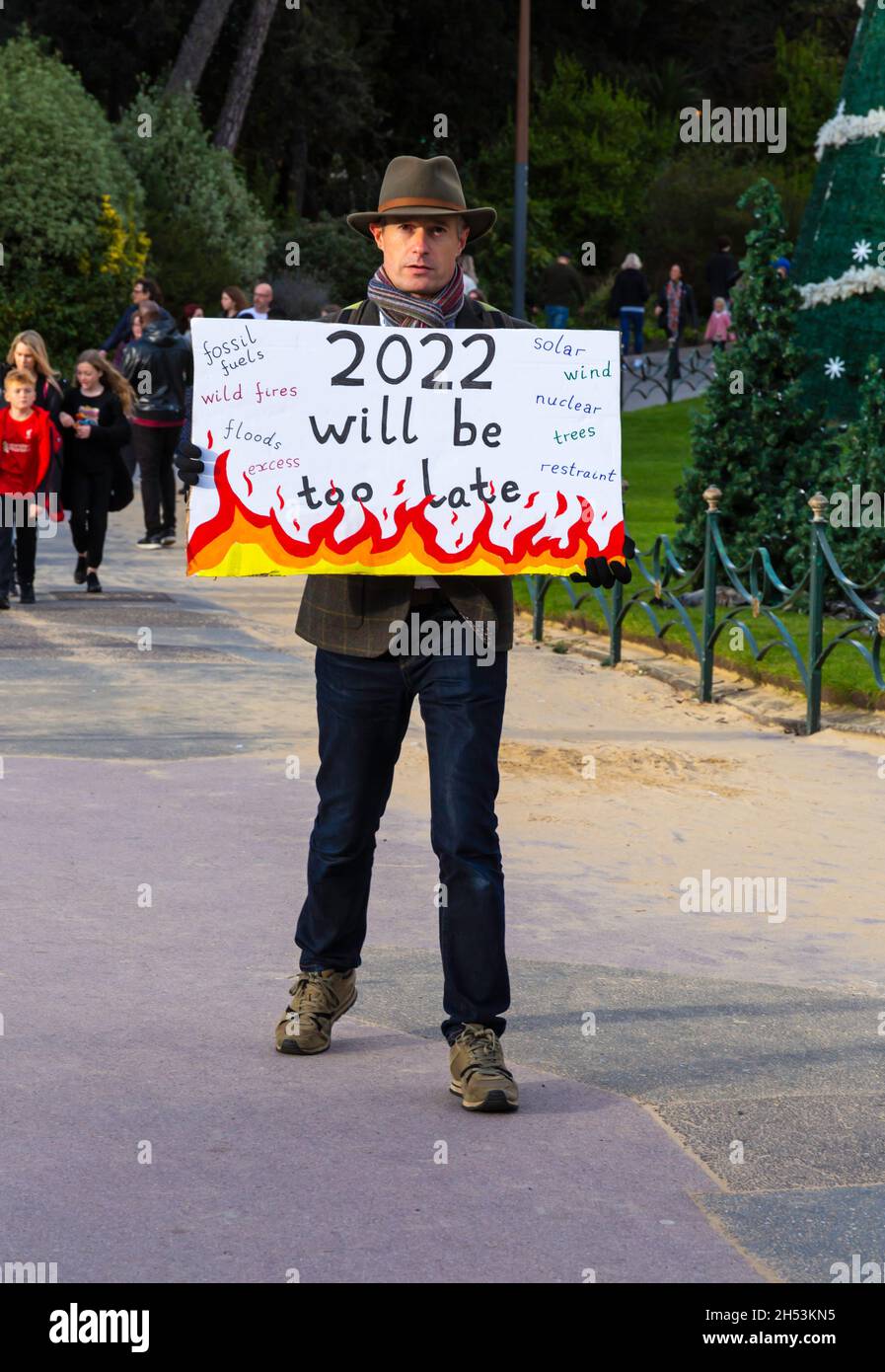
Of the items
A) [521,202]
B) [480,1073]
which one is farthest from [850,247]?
[521,202]

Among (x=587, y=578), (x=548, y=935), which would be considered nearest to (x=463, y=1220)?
(x=587, y=578)

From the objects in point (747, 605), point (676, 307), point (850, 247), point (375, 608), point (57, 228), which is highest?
point (57, 228)

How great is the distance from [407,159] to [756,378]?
9980 mm

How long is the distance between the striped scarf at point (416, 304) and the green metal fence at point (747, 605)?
178 inches

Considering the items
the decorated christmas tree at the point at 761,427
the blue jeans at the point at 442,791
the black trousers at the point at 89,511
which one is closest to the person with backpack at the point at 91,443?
the black trousers at the point at 89,511

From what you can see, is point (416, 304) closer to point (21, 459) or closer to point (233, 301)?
point (21, 459)

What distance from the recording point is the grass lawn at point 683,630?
1174 centimetres

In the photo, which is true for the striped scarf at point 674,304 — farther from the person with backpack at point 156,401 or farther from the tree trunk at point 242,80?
the person with backpack at point 156,401

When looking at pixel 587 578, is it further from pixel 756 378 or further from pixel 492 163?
pixel 492 163

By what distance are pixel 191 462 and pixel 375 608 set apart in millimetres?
660

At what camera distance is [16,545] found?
1497 centimetres

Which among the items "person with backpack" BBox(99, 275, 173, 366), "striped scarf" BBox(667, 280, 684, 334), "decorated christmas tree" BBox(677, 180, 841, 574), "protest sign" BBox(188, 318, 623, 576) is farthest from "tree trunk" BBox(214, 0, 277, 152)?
"protest sign" BBox(188, 318, 623, 576)

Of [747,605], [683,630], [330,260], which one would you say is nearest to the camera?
[747,605]

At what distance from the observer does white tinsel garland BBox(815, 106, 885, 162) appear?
55.8 feet
